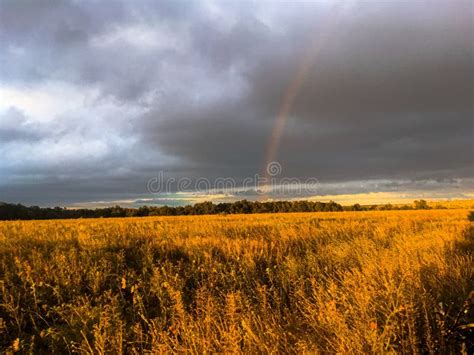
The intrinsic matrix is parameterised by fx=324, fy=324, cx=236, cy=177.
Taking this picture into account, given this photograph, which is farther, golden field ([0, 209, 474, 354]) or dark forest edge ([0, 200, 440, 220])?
dark forest edge ([0, 200, 440, 220])

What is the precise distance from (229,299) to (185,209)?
80580mm

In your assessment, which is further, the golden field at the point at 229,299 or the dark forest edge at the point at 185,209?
the dark forest edge at the point at 185,209

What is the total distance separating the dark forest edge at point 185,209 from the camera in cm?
6831

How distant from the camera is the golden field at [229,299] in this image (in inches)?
157

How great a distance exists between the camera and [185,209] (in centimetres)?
8438

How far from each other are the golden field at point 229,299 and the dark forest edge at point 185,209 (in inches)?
2448

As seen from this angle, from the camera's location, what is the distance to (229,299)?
516 cm

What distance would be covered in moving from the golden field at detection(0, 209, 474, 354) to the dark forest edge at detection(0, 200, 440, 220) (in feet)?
204

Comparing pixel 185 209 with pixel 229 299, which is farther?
pixel 185 209

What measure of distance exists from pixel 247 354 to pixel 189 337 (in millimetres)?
801

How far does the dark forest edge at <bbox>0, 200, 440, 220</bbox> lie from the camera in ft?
224

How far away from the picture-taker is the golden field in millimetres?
3977

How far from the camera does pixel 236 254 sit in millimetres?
10039

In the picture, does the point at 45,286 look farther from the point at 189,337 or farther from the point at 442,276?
the point at 442,276
